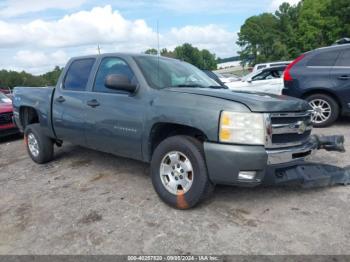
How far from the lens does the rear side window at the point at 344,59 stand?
264 inches

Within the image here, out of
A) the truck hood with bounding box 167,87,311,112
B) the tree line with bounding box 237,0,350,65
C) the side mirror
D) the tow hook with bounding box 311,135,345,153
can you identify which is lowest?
the tow hook with bounding box 311,135,345,153

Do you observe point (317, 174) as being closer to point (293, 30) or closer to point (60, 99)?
point (60, 99)

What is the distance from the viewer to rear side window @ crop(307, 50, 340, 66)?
688 centimetres

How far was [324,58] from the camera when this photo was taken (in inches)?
275

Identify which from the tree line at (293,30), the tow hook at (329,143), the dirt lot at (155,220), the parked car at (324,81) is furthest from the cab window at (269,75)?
the tree line at (293,30)

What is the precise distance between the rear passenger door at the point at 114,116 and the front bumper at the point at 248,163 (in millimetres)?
1058

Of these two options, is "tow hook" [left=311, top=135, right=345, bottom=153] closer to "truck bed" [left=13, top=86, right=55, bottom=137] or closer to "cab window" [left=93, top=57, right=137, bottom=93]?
"cab window" [left=93, top=57, right=137, bottom=93]

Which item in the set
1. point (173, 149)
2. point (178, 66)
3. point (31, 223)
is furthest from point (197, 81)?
point (31, 223)

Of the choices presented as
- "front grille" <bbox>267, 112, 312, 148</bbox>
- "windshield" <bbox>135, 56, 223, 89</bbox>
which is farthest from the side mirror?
"front grille" <bbox>267, 112, 312, 148</bbox>

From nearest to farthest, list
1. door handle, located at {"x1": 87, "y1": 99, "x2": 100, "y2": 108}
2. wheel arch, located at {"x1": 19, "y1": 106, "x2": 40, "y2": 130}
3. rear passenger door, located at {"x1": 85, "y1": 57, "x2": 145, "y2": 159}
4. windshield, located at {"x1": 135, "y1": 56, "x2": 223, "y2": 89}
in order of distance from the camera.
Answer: rear passenger door, located at {"x1": 85, "y1": 57, "x2": 145, "y2": 159}, windshield, located at {"x1": 135, "y1": 56, "x2": 223, "y2": 89}, door handle, located at {"x1": 87, "y1": 99, "x2": 100, "y2": 108}, wheel arch, located at {"x1": 19, "y1": 106, "x2": 40, "y2": 130}

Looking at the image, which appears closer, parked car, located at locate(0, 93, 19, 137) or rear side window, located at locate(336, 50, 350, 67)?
rear side window, located at locate(336, 50, 350, 67)

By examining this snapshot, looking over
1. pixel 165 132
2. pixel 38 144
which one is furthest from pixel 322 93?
pixel 38 144

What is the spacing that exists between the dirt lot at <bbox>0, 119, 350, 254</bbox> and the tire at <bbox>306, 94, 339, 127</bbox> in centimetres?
241

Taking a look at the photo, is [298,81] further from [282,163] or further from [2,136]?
[2,136]
